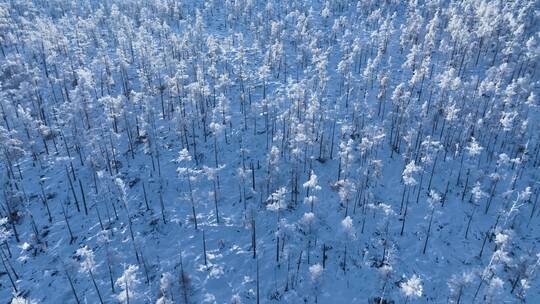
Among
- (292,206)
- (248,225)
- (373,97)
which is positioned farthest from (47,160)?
(373,97)

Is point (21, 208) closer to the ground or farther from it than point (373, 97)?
closer to the ground

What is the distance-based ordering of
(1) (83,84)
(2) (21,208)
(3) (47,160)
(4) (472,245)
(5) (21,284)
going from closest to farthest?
(5) (21,284)
(4) (472,245)
(2) (21,208)
(3) (47,160)
(1) (83,84)

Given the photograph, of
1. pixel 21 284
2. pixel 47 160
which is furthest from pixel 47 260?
pixel 47 160

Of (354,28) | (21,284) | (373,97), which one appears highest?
(354,28)

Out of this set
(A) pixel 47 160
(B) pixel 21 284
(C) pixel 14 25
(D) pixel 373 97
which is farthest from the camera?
(C) pixel 14 25

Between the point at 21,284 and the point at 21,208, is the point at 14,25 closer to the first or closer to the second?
the point at 21,208

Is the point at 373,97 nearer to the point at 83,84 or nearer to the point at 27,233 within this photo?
Result: the point at 83,84

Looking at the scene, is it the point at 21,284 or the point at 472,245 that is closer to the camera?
the point at 21,284
